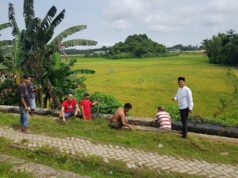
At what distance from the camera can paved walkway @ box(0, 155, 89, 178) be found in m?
5.43

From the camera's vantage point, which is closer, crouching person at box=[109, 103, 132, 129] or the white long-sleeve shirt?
the white long-sleeve shirt

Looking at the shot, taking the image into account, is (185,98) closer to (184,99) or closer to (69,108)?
(184,99)

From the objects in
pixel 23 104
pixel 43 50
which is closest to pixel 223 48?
pixel 43 50

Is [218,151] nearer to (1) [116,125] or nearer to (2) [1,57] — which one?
(1) [116,125]

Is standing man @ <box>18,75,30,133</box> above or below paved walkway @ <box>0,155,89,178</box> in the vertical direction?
above

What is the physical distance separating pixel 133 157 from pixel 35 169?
77.1 inches

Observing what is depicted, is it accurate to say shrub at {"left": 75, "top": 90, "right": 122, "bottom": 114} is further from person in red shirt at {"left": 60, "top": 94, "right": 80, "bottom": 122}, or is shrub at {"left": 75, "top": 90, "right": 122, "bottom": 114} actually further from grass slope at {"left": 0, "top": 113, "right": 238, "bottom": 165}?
grass slope at {"left": 0, "top": 113, "right": 238, "bottom": 165}

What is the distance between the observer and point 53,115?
1091cm

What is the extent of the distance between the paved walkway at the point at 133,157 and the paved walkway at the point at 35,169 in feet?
3.83

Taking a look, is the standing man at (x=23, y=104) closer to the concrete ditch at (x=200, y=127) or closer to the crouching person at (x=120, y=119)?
the crouching person at (x=120, y=119)

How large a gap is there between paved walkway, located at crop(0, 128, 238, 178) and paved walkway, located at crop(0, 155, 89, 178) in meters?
1.17

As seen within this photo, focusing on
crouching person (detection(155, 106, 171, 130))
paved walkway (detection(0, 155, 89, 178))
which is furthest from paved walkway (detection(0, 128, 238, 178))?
crouching person (detection(155, 106, 171, 130))

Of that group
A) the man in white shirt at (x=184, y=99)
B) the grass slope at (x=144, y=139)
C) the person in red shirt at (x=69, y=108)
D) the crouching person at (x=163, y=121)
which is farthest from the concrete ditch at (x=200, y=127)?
the man in white shirt at (x=184, y=99)

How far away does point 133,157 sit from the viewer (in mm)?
6801
